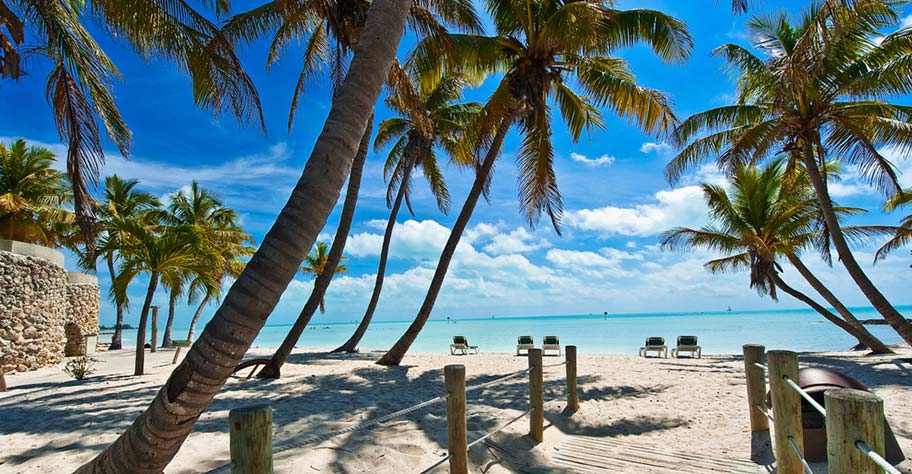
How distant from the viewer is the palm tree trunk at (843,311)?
12.2 metres

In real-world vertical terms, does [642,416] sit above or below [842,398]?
below

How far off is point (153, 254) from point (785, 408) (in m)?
9.95

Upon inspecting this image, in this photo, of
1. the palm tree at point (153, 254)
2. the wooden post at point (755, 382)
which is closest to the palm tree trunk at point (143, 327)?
the palm tree at point (153, 254)

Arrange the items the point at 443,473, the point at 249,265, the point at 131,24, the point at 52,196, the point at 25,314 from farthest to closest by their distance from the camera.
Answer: the point at 52,196
the point at 25,314
the point at 131,24
the point at 443,473
the point at 249,265

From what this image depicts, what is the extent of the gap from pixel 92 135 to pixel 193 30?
1919 mm

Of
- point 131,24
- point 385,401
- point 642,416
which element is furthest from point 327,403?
point 131,24

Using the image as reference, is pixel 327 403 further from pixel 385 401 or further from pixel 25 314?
pixel 25 314

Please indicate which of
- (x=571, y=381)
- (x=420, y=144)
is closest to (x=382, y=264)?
(x=420, y=144)

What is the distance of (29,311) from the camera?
1082 centimetres

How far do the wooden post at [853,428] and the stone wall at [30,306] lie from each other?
13606 mm

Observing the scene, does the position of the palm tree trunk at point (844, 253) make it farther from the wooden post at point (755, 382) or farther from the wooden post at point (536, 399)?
the wooden post at point (536, 399)

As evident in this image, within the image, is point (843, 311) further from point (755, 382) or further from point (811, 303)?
point (755, 382)

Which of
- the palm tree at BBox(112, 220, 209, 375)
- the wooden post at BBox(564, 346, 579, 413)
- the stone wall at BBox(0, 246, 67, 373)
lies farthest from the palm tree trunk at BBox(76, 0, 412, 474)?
the stone wall at BBox(0, 246, 67, 373)

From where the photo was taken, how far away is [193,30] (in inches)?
213
